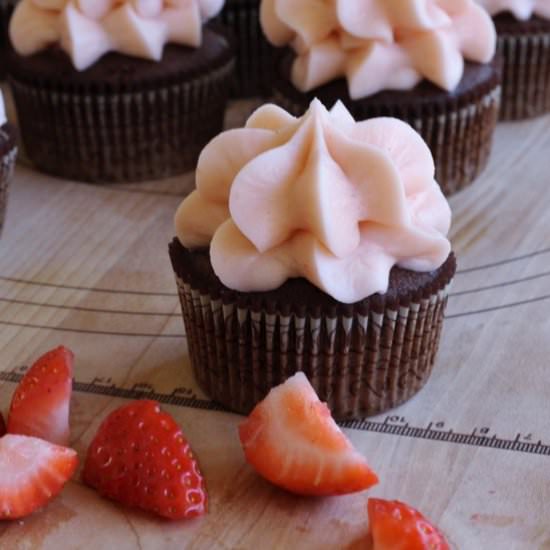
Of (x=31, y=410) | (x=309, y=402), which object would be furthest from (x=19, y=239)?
(x=309, y=402)

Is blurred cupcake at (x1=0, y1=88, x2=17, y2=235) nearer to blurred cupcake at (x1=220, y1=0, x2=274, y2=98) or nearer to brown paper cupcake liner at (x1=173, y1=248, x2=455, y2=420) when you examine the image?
brown paper cupcake liner at (x1=173, y1=248, x2=455, y2=420)

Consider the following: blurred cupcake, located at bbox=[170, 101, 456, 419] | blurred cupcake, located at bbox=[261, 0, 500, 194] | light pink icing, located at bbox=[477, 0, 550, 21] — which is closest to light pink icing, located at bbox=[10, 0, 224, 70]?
blurred cupcake, located at bbox=[261, 0, 500, 194]

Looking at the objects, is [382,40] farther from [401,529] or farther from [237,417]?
[401,529]

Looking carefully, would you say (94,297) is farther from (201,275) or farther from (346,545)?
(346,545)

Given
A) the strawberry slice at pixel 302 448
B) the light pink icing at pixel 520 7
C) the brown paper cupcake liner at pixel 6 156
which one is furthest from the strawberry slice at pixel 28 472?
the light pink icing at pixel 520 7

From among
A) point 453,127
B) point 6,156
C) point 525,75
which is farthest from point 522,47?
point 6,156
